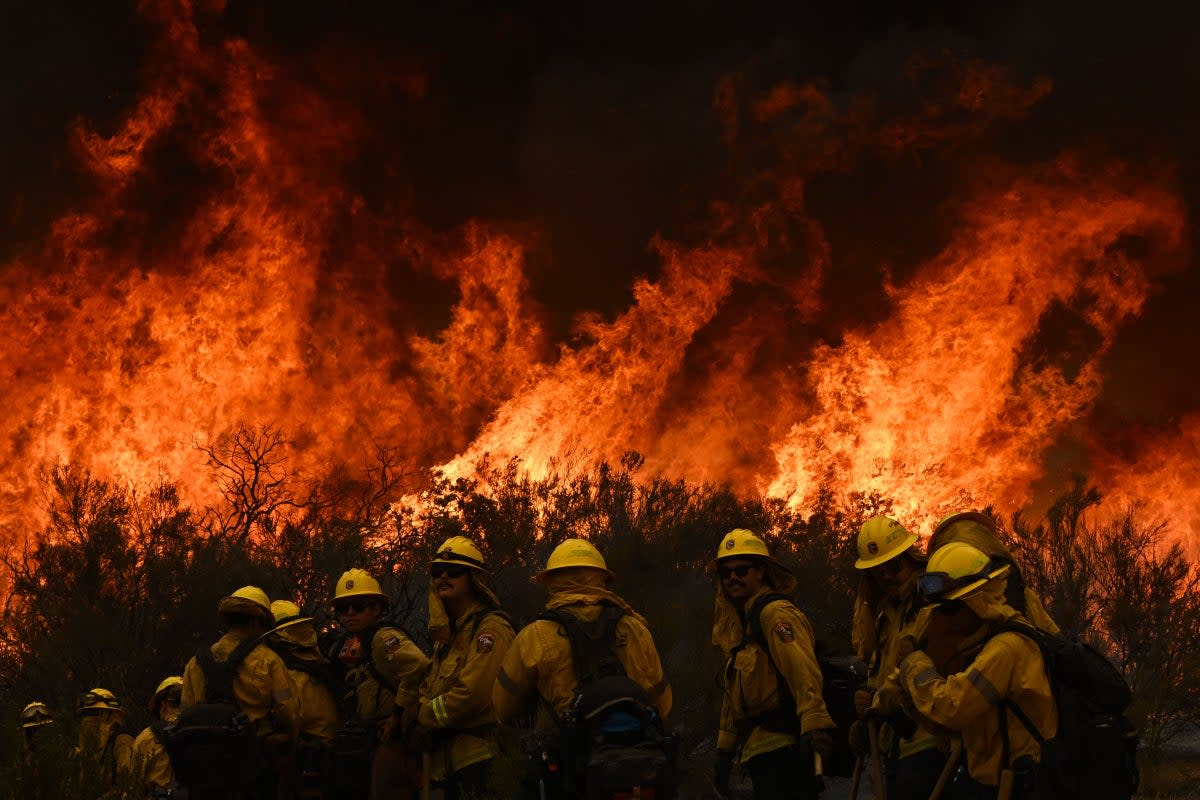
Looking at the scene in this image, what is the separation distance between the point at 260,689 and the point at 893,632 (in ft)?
12.2

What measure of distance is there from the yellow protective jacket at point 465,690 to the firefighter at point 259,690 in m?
1.00

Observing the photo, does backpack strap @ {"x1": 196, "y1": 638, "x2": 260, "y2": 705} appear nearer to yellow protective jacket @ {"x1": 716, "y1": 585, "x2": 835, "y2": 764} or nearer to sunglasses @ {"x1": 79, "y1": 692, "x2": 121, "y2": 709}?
yellow protective jacket @ {"x1": 716, "y1": 585, "x2": 835, "y2": 764}

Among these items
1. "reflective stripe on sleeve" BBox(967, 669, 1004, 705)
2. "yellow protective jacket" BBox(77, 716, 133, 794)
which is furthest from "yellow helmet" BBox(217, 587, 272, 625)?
"reflective stripe on sleeve" BBox(967, 669, 1004, 705)

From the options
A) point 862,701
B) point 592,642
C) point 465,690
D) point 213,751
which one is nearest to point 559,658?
point 592,642

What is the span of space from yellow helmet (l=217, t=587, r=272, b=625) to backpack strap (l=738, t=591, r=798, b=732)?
3.05 metres

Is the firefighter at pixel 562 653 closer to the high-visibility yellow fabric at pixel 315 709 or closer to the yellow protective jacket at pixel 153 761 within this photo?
the high-visibility yellow fabric at pixel 315 709

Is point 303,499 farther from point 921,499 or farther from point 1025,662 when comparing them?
point 1025,662

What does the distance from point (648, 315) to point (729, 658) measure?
26.9m

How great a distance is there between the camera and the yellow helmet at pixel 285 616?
27.1 ft

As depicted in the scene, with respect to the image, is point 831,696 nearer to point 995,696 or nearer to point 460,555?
point 995,696

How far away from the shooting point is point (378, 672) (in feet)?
26.3

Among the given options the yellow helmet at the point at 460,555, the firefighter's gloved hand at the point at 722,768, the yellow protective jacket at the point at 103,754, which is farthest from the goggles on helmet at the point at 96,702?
the firefighter's gloved hand at the point at 722,768

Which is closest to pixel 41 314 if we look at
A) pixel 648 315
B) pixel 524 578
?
pixel 648 315

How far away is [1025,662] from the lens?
5.57 m
